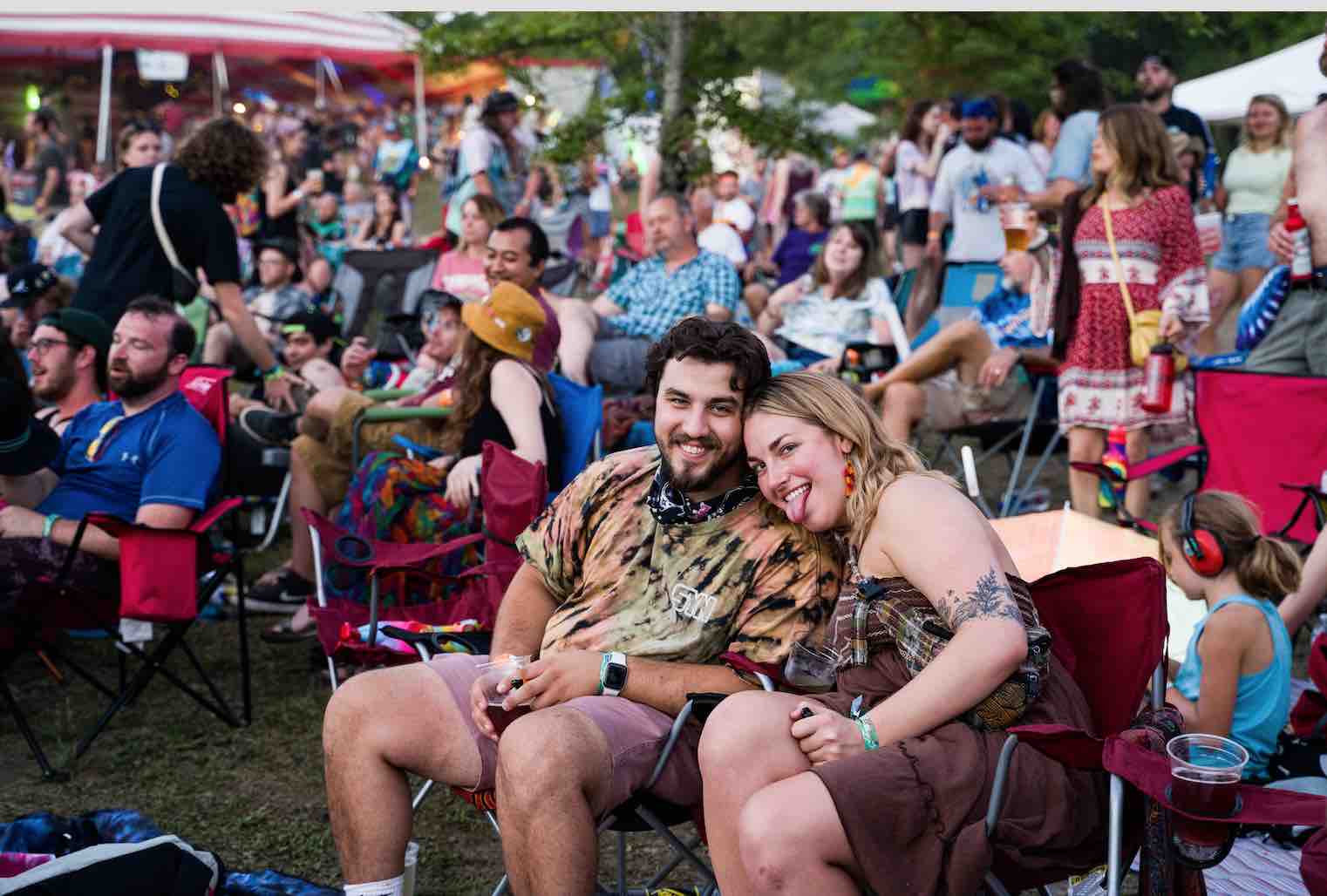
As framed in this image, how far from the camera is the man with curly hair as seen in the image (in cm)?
534

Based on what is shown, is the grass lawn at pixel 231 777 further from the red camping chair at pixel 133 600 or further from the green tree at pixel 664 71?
the green tree at pixel 664 71

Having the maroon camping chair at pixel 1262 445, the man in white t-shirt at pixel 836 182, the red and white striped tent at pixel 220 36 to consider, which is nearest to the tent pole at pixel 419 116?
the red and white striped tent at pixel 220 36

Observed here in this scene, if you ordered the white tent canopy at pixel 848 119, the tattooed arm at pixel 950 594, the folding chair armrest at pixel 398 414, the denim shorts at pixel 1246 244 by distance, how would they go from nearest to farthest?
the tattooed arm at pixel 950 594, the folding chair armrest at pixel 398 414, the denim shorts at pixel 1246 244, the white tent canopy at pixel 848 119

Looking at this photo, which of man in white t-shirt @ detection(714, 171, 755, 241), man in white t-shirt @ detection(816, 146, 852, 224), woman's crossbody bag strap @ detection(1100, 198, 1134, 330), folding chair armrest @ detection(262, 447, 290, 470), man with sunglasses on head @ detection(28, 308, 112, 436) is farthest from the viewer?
man in white t-shirt @ detection(816, 146, 852, 224)

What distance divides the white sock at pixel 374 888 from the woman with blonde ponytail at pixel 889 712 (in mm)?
722

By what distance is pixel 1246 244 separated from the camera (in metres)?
8.16

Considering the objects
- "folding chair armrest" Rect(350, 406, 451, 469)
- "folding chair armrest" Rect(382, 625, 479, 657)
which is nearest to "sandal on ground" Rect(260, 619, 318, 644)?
"folding chair armrest" Rect(350, 406, 451, 469)

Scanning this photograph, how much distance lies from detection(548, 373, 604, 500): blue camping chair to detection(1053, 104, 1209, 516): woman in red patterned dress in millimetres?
1995

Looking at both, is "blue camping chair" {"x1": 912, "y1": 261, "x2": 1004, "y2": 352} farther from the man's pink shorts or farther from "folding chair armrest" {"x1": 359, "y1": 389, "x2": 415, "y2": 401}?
the man's pink shorts

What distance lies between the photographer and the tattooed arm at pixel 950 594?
229 centimetres

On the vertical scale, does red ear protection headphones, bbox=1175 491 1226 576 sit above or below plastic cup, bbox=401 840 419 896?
above

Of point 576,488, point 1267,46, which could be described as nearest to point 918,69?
point 1267,46

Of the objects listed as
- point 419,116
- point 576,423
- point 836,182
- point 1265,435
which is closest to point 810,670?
point 576,423

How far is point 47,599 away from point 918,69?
15269 mm
